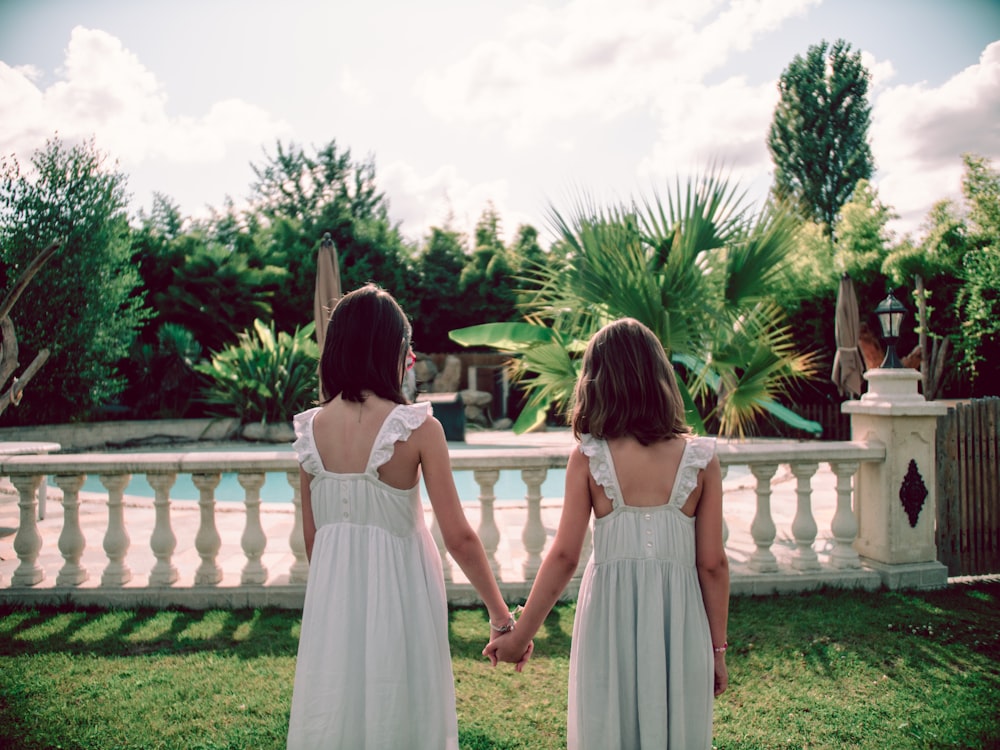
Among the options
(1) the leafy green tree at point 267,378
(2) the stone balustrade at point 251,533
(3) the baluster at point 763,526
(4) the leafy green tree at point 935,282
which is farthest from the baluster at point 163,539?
(4) the leafy green tree at point 935,282

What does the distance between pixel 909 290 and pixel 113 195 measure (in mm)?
17938

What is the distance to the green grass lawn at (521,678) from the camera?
275cm

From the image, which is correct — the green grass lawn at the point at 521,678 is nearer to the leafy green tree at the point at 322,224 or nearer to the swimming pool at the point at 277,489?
the swimming pool at the point at 277,489

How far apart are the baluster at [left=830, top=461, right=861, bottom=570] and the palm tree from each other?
112 centimetres

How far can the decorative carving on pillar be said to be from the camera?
4.40m

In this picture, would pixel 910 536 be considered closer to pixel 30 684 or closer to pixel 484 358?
pixel 30 684

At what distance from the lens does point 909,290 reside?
51.1ft

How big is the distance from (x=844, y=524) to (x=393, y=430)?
374 cm

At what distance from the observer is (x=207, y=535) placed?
4.22 metres

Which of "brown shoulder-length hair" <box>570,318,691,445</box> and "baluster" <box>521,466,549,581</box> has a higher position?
"brown shoulder-length hair" <box>570,318,691,445</box>

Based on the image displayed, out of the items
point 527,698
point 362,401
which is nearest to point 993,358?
point 527,698

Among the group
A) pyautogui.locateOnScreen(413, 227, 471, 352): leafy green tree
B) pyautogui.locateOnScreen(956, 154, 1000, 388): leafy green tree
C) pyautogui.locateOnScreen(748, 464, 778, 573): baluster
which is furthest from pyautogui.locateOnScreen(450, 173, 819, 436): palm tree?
pyautogui.locateOnScreen(413, 227, 471, 352): leafy green tree

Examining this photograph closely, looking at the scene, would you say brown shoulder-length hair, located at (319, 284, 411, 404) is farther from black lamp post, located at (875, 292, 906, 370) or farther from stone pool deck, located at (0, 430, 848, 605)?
black lamp post, located at (875, 292, 906, 370)

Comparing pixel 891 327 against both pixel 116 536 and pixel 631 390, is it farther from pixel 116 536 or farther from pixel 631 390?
pixel 116 536
